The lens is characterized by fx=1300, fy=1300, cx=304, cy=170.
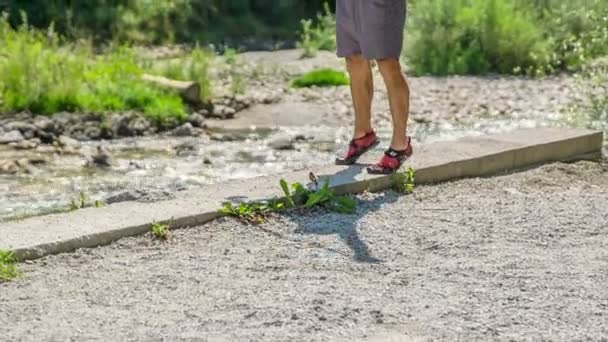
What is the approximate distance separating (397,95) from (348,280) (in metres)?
2.22

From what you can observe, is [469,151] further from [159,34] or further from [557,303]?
[159,34]

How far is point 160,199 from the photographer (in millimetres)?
6254

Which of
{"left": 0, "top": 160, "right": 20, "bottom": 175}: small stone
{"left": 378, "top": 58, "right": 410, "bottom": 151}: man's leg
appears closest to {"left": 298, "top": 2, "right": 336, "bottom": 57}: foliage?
{"left": 0, "top": 160, "right": 20, "bottom": 175}: small stone

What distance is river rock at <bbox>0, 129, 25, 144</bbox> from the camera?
11586 millimetres

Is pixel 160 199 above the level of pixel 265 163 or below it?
above

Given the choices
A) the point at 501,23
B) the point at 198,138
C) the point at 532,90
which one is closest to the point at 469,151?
the point at 198,138

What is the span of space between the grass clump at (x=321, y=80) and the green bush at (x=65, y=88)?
2.67 m

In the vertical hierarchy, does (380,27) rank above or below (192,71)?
above

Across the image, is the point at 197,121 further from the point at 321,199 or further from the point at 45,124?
the point at 321,199

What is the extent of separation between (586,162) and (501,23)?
8.70m

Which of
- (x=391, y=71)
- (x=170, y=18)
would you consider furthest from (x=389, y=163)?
(x=170, y=18)

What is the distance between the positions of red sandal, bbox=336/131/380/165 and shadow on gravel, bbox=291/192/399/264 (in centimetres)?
76

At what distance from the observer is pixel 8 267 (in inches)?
200

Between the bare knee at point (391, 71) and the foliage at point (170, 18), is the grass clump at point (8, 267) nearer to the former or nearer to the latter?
the bare knee at point (391, 71)
